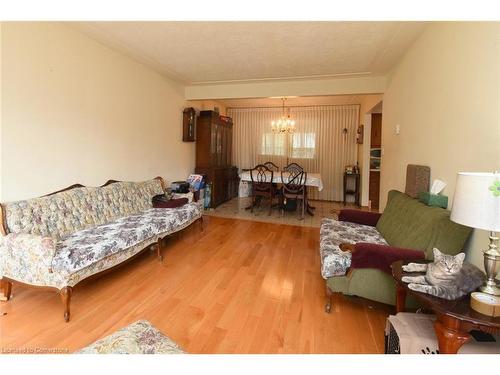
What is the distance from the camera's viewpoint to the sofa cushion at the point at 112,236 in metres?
1.86

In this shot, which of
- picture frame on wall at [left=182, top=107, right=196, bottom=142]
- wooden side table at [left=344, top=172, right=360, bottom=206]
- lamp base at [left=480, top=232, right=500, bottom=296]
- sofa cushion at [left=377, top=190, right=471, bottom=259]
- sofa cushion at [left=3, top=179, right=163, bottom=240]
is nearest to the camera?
lamp base at [left=480, top=232, right=500, bottom=296]

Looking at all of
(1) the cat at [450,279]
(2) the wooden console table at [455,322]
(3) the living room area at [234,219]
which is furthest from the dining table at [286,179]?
(2) the wooden console table at [455,322]

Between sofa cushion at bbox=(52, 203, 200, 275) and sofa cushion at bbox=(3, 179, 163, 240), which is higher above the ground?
sofa cushion at bbox=(3, 179, 163, 240)

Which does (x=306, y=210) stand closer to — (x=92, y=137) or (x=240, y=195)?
(x=240, y=195)

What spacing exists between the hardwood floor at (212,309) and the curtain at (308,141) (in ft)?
14.3

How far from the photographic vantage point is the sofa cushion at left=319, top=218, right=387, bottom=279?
1.95m

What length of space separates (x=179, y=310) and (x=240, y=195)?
5125mm

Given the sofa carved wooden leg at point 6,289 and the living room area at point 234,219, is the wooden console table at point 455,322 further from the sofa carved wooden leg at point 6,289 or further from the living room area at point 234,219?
the sofa carved wooden leg at point 6,289

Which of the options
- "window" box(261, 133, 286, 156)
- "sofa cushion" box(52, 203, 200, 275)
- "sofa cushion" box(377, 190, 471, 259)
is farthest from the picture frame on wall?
"sofa cushion" box(377, 190, 471, 259)

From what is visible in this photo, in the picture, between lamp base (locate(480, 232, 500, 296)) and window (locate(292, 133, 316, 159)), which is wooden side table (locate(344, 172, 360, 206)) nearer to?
window (locate(292, 133, 316, 159))

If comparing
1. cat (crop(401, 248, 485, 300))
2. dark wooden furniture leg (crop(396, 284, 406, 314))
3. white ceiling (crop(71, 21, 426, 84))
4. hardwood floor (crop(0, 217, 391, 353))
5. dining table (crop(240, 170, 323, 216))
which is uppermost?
white ceiling (crop(71, 21, 426, 84))

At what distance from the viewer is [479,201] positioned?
1.10m

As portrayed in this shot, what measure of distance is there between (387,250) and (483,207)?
792 mm
